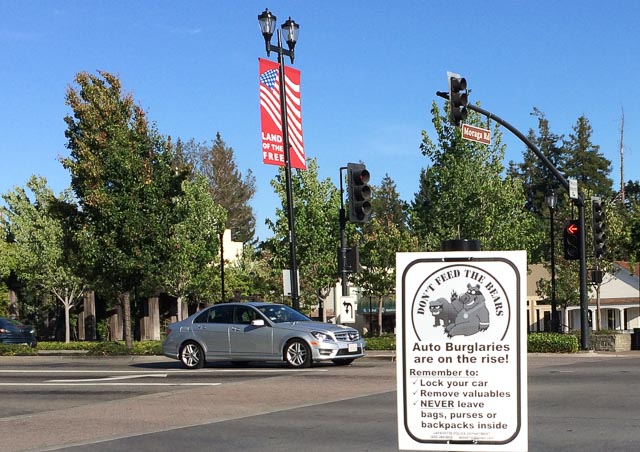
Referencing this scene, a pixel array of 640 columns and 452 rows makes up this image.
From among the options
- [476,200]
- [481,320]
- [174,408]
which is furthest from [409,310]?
[476,200]

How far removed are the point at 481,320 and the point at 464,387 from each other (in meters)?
0.36

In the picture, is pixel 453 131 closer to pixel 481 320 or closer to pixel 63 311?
pixel 63 311

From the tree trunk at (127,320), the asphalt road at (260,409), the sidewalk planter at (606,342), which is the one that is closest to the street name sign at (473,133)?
the asphalt road at (260,409)

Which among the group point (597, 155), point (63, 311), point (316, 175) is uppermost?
point (597, 155)

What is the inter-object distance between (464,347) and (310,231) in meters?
46.4

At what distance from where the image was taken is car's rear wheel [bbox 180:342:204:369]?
73.2ft

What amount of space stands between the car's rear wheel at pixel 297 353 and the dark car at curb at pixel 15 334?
18986mm

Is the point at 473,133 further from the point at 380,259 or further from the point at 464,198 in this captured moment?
the point at 380,259

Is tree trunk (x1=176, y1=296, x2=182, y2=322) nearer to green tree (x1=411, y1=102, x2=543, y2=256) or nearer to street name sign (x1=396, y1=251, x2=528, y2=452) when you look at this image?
green tree (x1=411, y1=102, x2=543, y2=256)

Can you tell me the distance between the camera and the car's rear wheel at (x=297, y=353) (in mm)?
21155

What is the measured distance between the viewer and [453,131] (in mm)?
43219

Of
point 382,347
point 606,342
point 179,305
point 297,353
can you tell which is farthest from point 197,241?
point 297,353

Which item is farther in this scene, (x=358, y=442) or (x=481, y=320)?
(x=358, y=442)

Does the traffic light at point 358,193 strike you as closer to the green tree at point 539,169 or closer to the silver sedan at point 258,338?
the silver sedan at point 258,338
